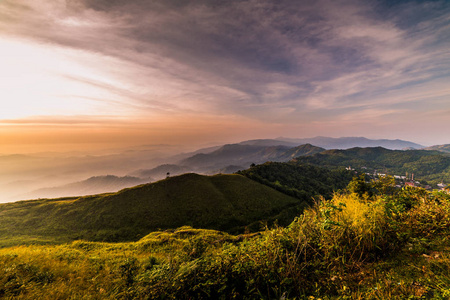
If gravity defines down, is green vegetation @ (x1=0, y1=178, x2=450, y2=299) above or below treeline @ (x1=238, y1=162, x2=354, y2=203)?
above

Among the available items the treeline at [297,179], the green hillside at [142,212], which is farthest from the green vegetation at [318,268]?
the treeline at [297,179]

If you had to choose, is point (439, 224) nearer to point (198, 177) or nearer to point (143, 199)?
point (143, 199)

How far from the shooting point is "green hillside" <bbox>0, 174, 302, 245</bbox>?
98.9 feet

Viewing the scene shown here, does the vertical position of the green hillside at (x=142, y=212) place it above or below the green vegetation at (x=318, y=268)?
below

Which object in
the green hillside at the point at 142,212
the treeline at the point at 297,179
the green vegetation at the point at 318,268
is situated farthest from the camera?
the treeline at the point at 297,179

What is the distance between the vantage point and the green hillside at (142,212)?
30.2 metres

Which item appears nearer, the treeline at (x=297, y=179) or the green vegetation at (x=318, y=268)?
the green vegetation at (x=318, y=268)

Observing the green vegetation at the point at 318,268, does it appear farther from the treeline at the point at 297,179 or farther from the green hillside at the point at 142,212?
the treeline at the point at 297,179

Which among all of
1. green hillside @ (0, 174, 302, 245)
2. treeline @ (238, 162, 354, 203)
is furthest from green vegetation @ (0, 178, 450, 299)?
treeline @ (238, 162, 354, 203)

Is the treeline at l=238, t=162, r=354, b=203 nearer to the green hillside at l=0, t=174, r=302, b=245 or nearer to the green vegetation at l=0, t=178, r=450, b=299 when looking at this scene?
the green hillside at l=0, t=174, r=302, b=245

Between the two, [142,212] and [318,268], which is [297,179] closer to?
[142,212]

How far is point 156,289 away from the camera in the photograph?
3172 mm

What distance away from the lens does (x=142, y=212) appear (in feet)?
126

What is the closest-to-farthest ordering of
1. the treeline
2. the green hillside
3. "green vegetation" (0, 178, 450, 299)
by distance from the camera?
"green vegetation" (0, 178, 450, 299) < the green hillside < the treeline
